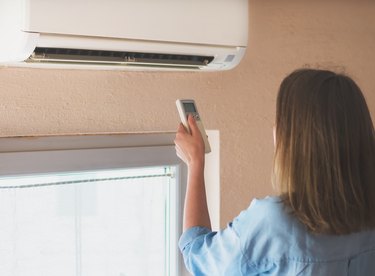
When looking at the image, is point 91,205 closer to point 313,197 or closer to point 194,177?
point 194,177

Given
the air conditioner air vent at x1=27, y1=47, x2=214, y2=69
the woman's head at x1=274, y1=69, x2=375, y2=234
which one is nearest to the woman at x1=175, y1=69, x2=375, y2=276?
the woman's head at x1=274, y1=69, x2=375, y2=234

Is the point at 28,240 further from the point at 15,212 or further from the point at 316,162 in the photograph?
the point at 316,162

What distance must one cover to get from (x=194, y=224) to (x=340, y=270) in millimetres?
249

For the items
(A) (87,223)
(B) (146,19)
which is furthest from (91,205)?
(B) (146,19)

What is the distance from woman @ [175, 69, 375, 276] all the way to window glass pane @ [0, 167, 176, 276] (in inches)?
17.7

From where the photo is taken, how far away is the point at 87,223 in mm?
1265

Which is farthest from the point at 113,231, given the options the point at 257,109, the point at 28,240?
the point at 257,109

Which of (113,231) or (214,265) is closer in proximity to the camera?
(214,265)

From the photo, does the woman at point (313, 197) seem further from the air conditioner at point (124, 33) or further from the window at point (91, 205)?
the window at point (91, 205)

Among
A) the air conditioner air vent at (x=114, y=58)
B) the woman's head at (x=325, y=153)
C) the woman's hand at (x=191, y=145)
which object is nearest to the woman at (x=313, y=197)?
the woman's head at (x=325, y=153)

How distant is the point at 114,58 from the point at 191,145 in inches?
8.6

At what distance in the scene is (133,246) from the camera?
1.34 m

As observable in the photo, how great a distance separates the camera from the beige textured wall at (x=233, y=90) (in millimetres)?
1068

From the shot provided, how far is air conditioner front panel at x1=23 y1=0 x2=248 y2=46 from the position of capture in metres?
0.89
